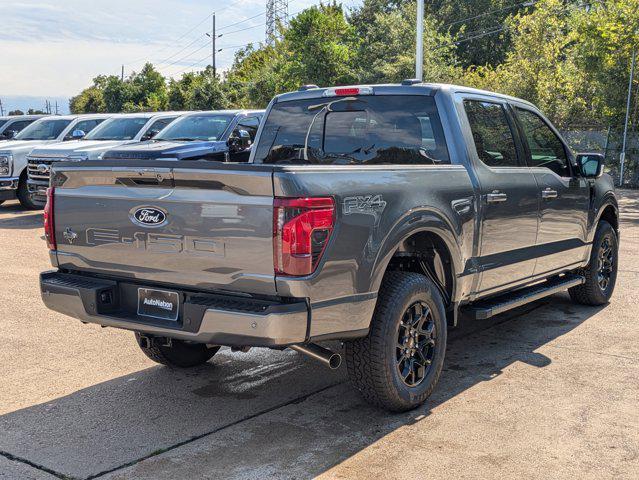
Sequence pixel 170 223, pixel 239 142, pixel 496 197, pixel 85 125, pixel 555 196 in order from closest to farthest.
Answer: pixel 170 223
pixel 496 197
pixel 555 196
pixel 239 142
pixel 85 125

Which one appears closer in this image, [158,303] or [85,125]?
[158,303]

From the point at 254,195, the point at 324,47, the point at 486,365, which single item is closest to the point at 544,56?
the point at 324,47

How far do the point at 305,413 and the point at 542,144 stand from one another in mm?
3293

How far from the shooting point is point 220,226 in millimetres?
3877

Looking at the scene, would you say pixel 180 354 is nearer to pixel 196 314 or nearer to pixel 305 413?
pixel 305 413

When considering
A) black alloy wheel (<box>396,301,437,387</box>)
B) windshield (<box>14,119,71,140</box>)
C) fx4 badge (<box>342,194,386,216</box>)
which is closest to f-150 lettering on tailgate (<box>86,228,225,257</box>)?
fx4 badge (<box>342,194,386,216</box>)

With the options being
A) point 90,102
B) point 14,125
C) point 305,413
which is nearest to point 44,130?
point 14,125

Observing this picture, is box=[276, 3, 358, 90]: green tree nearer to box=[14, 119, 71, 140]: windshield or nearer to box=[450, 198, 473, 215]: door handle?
box=[14, 119, 71, 140]: windshield

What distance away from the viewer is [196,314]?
12.9 feet

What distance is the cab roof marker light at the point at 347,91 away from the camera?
545cm

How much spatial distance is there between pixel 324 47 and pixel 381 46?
171 inches

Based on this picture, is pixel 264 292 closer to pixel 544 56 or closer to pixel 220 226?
pixel 220 226

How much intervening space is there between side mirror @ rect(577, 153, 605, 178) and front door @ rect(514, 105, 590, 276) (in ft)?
0.25

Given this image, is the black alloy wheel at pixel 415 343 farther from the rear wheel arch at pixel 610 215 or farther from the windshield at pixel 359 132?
the rear wheel arch at pixel 610 215
